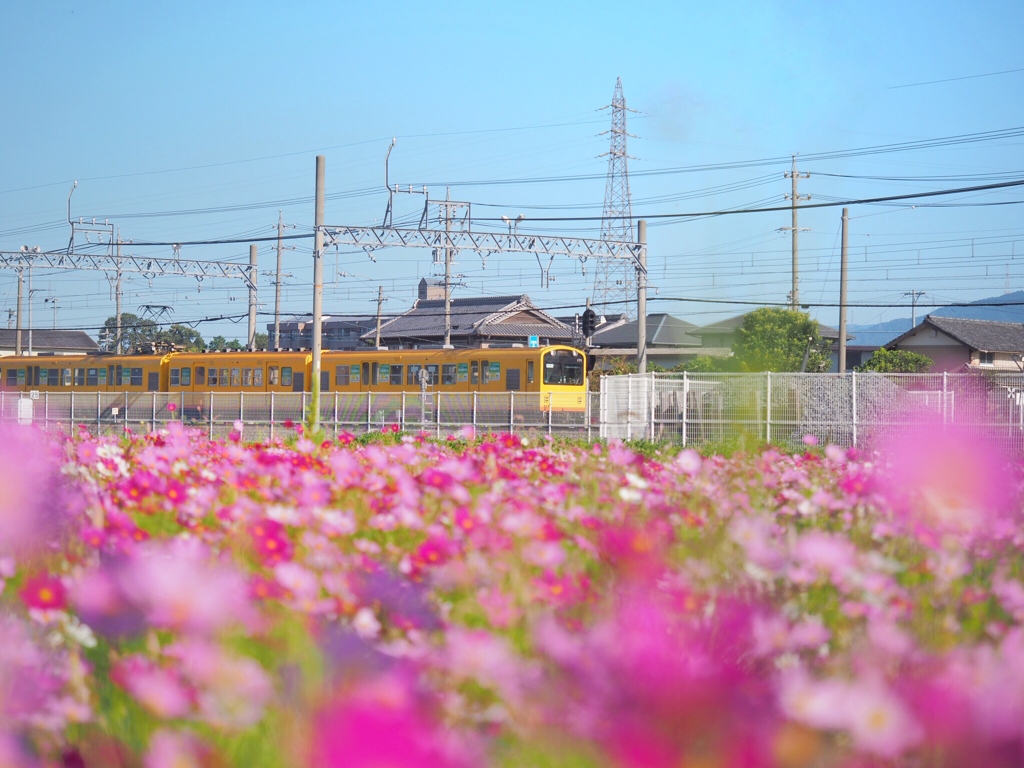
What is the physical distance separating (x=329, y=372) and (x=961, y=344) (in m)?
29.8

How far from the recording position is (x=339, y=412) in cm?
2847

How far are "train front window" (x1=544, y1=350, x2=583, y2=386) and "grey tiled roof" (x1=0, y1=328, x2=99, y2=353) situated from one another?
6028cm

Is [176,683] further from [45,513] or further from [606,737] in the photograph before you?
[45,513]

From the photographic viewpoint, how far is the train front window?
27719 millimetres

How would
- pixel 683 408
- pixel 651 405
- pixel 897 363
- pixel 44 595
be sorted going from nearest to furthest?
pixel 44 595
pixel 683 408
pixel 651 405
pixel 897 363

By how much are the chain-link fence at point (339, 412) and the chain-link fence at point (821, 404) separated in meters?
1.24

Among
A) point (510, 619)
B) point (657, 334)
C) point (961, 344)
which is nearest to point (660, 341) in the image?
point (657, 334)

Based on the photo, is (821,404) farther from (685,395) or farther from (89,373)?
(89,373)

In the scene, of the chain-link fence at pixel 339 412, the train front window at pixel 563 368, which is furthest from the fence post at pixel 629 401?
the train front window at pixel 563 368

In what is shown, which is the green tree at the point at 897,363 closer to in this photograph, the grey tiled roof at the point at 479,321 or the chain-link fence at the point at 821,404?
the chain-link fence at the point at 821,404

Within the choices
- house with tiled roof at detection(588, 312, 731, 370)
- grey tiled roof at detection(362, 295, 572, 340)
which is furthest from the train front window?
grey tiled roof at detection(362, 295, 572, 340)

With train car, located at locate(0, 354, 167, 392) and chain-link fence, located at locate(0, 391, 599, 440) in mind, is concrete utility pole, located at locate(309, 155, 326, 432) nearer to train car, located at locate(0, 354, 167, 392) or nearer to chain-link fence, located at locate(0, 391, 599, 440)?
chain-link fence, located at locate(0, 391, 599, 440)

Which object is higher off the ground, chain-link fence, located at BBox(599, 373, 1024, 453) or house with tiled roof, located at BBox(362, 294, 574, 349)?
house with tiled roof, located at BBox(362, 294, 574, 349)

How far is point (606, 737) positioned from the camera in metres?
1.78
